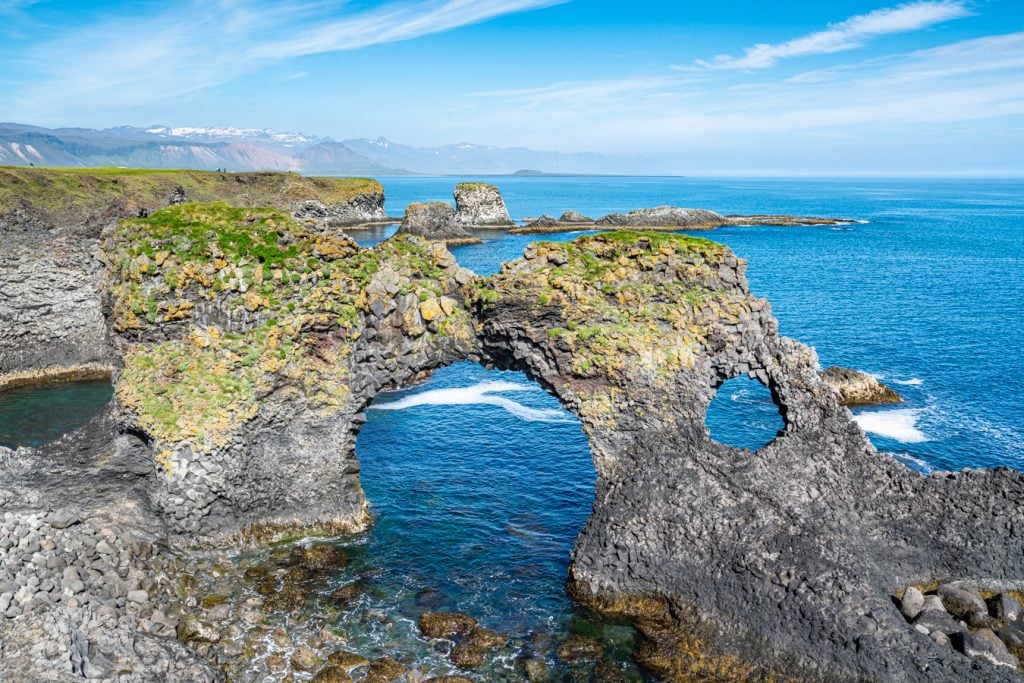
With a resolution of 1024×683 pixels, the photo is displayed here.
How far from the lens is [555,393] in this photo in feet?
100

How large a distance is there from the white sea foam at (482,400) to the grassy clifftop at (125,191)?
68.0ft

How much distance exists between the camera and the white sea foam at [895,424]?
1752 inches

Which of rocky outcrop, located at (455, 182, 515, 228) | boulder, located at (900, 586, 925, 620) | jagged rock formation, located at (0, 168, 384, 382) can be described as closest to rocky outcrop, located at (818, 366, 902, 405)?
boulder, located at (900, 586, 925, 620)

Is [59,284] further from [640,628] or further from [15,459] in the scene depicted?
[640,628]

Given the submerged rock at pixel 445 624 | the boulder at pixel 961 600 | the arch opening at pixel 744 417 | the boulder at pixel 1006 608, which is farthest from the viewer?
the arch opening at pixel 744 417

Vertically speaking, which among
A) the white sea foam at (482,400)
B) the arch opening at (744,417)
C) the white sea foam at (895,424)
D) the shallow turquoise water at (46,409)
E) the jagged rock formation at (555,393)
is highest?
the jagged rock formation at (555,393)

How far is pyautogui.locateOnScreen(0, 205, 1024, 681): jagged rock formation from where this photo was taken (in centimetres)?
2716

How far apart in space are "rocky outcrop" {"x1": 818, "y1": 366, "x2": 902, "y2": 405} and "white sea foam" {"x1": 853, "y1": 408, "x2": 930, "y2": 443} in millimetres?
1915

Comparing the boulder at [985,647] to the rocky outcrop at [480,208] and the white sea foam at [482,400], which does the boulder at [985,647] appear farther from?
the rocky outcrop at [480,208]

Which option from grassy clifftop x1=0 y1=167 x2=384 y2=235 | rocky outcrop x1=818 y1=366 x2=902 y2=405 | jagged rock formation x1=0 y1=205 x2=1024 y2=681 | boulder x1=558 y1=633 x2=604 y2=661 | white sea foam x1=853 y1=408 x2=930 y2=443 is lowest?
boulder x1=558 y1=633 x2=604 y2=661

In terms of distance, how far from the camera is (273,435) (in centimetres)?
3027

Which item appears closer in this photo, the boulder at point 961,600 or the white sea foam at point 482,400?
the boulder at point 961,600

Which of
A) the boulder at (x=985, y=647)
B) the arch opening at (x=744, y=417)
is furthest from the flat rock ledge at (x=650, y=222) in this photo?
the boulder at (x=985, y=647)

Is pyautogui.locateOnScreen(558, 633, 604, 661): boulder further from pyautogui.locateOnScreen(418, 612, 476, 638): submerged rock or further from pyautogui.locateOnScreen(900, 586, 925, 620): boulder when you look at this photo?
pyautogui.locateOnScreen(900, 586, 925, 620): boulder
